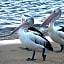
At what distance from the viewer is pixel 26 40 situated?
27.1 ft

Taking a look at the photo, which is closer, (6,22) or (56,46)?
(56,46)

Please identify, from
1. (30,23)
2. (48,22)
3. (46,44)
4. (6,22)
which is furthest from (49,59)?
(6,22)

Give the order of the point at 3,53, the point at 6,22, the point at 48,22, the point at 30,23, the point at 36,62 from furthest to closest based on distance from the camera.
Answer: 1. the point at 6,22
2. the point at 48,22
3. the point at 3,53
4. the point at 30,23
5. the point at 36,62

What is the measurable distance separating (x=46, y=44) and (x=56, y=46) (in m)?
2.62

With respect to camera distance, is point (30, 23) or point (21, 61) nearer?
point (21, 61)

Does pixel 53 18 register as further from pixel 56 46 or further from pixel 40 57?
pixel 40 57

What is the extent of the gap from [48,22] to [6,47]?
150 cm

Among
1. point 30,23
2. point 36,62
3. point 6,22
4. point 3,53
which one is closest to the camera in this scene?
point 36,62

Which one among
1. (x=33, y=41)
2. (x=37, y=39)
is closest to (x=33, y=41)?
(x=33, y=41)

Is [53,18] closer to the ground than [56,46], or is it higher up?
higher up

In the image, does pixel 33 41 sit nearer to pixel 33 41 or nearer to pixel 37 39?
pixel 33 41

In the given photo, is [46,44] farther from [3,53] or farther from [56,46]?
[56,46]

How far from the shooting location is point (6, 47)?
1071 cm

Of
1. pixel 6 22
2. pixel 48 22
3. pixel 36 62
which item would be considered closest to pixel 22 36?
pixel 36 62
